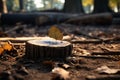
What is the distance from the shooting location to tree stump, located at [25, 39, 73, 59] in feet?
13.5

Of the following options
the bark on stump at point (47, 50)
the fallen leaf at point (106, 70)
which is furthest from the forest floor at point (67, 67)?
the bark on stump at point (47, 50)

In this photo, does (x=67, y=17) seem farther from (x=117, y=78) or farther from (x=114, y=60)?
(x=117, y=78)

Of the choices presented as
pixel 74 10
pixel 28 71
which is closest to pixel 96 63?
pixel 28 71

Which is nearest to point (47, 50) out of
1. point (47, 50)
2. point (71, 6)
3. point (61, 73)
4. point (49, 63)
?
point (47, 50)

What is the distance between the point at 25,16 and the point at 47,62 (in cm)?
936

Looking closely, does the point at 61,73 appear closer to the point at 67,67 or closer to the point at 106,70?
the point at 67,67

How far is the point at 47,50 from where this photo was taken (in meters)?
4.11

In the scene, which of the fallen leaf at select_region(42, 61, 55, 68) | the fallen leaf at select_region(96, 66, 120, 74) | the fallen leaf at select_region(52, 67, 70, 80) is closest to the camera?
the fallen leaf at select_region(52, 67, 70, 80)

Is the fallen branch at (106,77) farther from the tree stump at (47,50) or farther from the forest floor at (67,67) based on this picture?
the tree stump at (47,50)

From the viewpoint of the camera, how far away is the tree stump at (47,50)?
411 cm

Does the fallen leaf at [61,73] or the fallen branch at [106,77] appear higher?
the fallen leaf at [61,73]

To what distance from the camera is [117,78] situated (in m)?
3.18

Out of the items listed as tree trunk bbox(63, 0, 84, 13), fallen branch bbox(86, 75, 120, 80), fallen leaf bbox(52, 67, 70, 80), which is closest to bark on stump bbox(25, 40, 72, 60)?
fallen leaf bbox(52, 67, 70, 80)

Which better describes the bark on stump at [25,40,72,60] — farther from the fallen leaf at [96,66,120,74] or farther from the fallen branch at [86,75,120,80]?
the fallen branch at [86,75,120,80]
